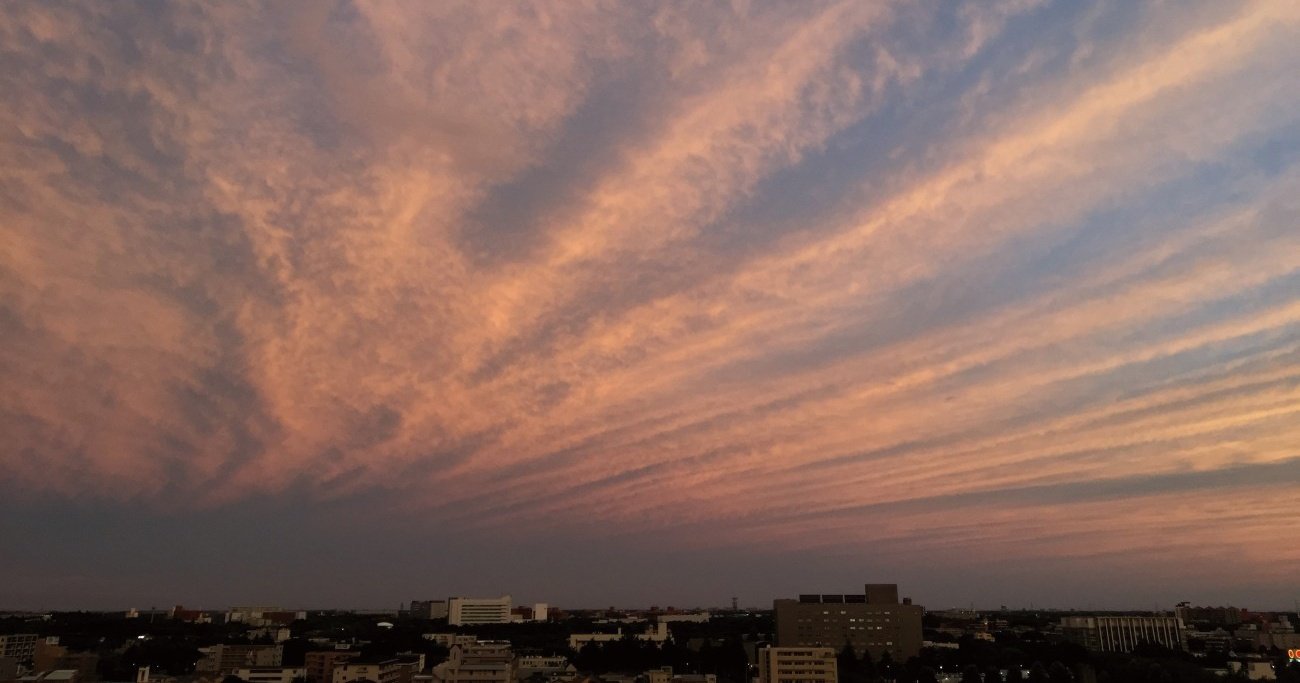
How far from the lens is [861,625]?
247ft

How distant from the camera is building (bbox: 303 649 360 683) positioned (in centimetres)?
5662

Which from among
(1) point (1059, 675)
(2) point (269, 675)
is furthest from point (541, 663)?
(1) point (1059, 675)

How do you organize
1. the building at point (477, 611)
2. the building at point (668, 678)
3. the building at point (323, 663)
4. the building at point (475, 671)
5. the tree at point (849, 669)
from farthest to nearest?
1. the building at point (477, 611)
2. the building at point (323, 663)
3. the tree at point (849, 669)
4. the building at point (668, 678)
5. the building at point (475, 671)

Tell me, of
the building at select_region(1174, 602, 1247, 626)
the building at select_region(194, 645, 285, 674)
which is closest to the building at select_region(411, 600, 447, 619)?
the building at select_region(194, 645, 285, 674)

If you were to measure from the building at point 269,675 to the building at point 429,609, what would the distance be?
278 feet

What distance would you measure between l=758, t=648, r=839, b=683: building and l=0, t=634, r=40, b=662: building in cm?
5305

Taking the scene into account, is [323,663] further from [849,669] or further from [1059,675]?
[1059,675]

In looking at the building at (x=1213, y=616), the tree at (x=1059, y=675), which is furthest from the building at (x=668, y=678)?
the building at (x=1213, y=616)

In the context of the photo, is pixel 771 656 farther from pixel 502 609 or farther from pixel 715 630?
pixel 502 609

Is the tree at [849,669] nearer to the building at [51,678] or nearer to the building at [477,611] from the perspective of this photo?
the building at [51,678]

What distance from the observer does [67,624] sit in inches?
3780

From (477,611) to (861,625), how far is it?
69125mm

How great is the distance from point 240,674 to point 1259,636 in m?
94.8

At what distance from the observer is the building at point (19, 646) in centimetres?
6178
